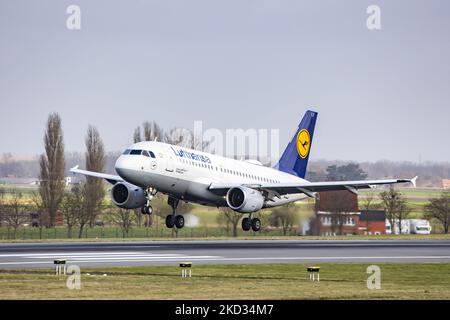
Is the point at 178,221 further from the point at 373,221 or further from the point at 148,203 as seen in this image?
the point at 373,221

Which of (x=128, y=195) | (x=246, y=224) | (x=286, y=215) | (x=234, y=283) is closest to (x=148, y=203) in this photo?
(x=128, y=195)

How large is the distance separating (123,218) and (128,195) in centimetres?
3837

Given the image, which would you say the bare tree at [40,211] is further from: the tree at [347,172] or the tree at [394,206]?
the tree at [394,206]

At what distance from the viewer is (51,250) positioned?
6044 cm

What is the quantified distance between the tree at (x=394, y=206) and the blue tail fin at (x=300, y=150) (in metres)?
30.9

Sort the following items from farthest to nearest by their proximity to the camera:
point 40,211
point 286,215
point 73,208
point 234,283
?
point 40,211, point 73,208, point 286,215, point 234,283

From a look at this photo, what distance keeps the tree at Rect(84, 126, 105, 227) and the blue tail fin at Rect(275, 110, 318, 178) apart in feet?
103

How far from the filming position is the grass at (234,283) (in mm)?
33094

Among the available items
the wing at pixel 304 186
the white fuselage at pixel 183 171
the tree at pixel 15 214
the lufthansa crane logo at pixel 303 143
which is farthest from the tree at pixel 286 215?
the tree at pixel 15 214

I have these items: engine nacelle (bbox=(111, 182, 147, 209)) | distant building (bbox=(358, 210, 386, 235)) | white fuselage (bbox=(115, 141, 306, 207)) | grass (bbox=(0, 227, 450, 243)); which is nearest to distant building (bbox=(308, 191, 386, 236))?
distant building (bbox=(358, 210, 386, 235))

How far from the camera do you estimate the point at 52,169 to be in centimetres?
12012
